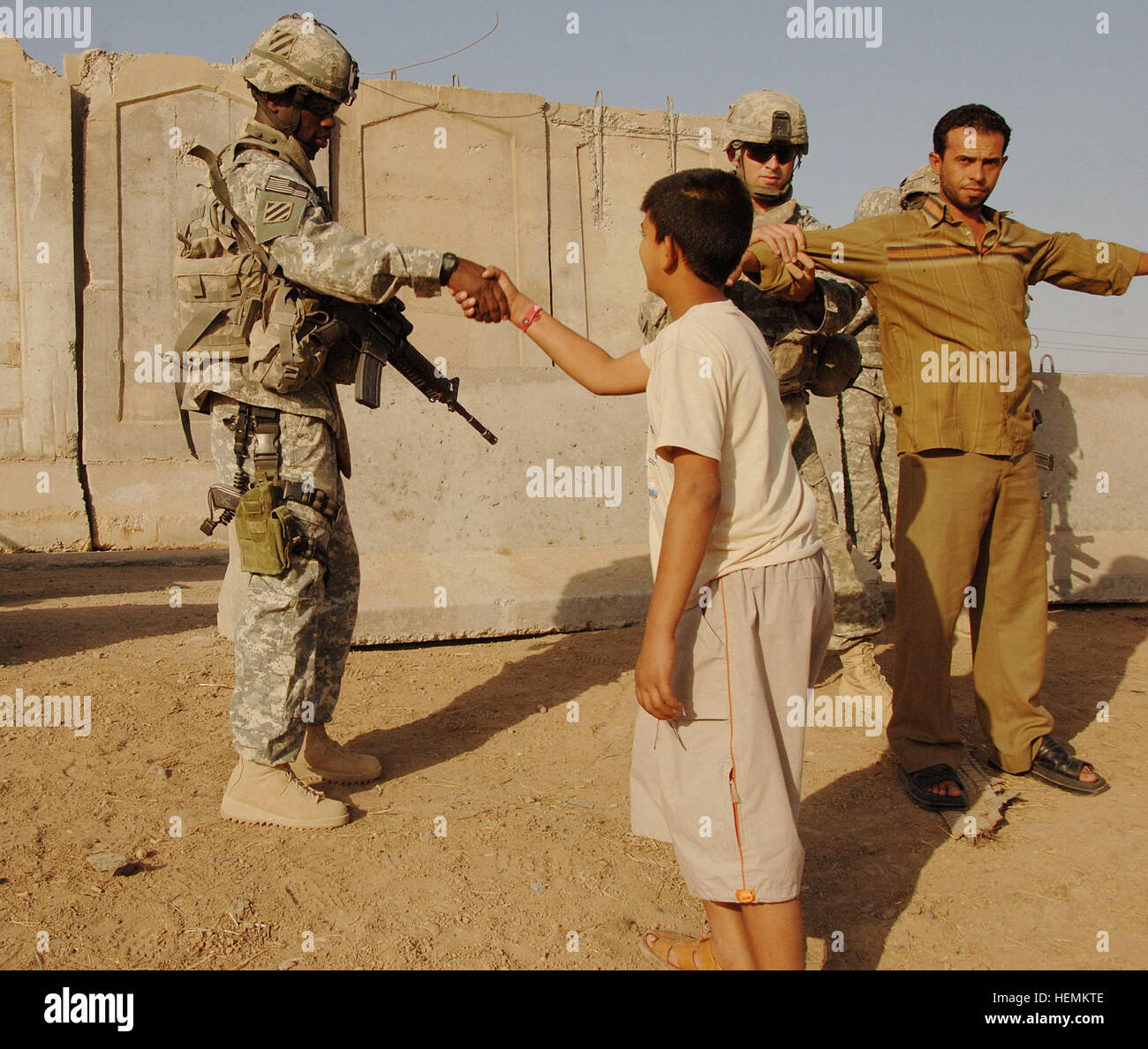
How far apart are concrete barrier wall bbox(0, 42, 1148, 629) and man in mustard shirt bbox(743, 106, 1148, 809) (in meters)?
2.03

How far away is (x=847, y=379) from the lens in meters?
4.10

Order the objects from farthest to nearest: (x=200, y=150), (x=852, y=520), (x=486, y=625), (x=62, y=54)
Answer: (x=62, y=54) < (x=852, y=520) < (x=486, y=625) < (x=200, y=150)

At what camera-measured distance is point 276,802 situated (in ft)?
10.2

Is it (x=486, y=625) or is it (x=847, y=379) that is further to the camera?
(x=486, y=625)

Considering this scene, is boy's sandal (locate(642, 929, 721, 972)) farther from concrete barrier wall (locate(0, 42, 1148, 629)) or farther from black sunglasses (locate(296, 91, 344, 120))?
concrete barrier wall (locate(0, 42, 1148, 629))

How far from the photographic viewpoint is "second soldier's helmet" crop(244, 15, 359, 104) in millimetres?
3152

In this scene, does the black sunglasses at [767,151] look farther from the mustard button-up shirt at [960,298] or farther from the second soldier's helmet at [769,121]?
the mustard button-up shirt at [960,298]

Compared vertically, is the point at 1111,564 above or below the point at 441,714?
above

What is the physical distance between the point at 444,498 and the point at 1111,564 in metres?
3.72

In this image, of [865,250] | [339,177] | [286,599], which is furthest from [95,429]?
[865,250]

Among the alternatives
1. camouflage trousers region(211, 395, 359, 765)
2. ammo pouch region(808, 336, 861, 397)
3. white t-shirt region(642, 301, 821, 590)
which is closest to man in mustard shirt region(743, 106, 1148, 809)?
ammo pouch region(808, 336, 861, 397)

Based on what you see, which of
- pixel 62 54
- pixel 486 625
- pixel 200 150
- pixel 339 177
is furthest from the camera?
pixel 339 177

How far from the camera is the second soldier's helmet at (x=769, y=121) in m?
3.81
